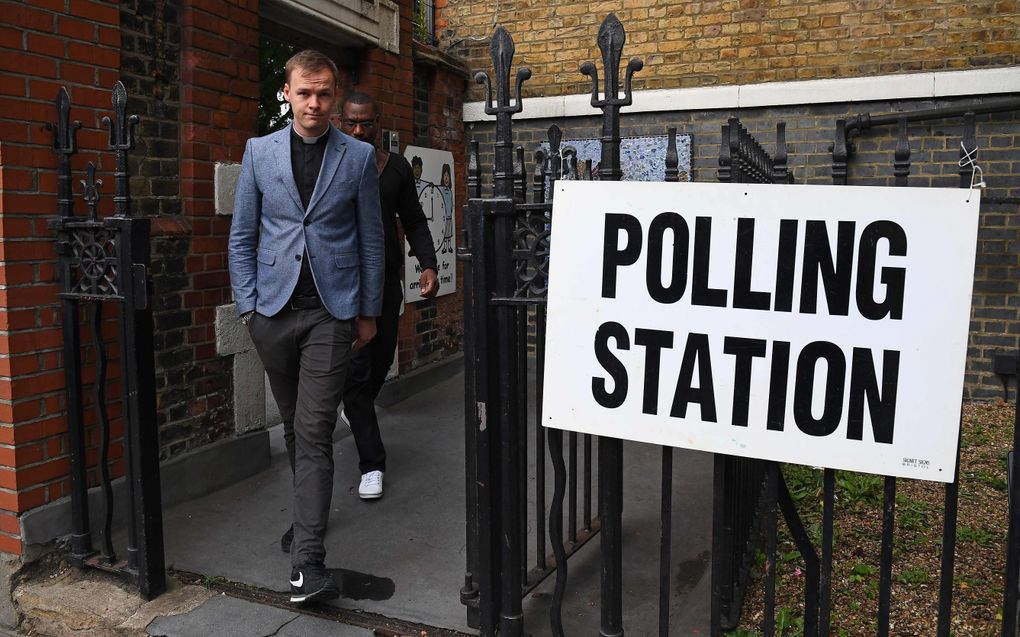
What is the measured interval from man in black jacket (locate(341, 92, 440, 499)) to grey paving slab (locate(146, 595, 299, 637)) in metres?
1.20

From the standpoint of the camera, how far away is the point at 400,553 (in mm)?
3619

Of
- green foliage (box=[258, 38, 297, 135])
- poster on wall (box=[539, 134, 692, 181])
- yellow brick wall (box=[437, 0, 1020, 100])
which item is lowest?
poster on wall (box=[539, 134, 692, 181])

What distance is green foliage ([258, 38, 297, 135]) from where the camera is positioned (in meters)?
6.21

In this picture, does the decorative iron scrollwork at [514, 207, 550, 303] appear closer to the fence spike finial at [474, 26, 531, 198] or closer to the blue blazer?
the fence spike finial at [474, 26, 531, 198]

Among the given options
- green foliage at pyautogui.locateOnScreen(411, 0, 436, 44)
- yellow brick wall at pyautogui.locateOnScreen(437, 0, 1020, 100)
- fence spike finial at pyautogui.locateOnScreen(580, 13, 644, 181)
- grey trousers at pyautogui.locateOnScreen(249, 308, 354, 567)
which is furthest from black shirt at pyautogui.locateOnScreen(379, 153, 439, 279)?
green foliage at pyautogui.locateOnScreen(411, 0, 436, 44)

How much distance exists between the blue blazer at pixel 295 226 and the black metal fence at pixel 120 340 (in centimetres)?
39

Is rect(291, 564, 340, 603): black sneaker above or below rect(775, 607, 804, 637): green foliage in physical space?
above

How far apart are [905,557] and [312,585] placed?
2653 mm

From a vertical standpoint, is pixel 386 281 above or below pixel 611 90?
below

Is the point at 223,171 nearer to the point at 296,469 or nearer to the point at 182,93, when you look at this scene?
the point at 182,93

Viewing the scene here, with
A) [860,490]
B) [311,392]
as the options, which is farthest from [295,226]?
[860,490]

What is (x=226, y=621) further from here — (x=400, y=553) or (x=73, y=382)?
(x=73, y=382)

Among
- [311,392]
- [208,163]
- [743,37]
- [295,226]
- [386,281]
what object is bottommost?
[311,392]

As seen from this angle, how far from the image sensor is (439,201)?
716cm
